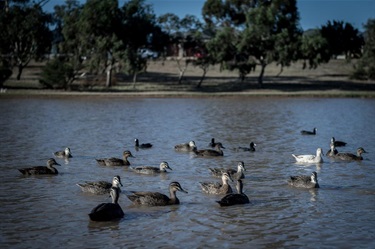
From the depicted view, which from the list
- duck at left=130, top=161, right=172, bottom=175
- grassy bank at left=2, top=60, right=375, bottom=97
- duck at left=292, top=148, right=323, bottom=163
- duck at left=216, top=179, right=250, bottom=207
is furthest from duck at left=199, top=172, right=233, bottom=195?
grassy bank at left=2, top=60, right=375, bottom=97

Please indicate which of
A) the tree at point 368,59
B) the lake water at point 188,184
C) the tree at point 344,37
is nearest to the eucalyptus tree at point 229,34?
the tree at point 368,59

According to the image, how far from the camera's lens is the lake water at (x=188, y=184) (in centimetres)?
1146

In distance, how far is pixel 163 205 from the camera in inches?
547

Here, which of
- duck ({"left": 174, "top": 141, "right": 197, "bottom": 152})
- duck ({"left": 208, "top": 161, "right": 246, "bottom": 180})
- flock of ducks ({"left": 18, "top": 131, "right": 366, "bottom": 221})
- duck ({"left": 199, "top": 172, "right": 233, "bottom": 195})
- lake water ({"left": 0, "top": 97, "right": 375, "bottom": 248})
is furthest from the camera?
duck ({"left": 174, "top": 141, "right": 197, "bottom": 152})

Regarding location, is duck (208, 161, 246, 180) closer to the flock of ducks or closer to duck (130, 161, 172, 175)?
the flock of ducks

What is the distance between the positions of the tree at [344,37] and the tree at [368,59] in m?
30.8

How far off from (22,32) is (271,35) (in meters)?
25.7

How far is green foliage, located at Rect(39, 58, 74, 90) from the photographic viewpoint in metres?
56.5

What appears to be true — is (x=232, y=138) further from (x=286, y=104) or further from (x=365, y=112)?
(x=286, y=104)

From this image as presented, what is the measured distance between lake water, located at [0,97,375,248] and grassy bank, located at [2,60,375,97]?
761 inches

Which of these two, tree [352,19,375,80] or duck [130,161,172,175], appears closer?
duck [130,161,172,175]

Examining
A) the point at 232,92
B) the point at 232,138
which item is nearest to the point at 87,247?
the point at 232,138

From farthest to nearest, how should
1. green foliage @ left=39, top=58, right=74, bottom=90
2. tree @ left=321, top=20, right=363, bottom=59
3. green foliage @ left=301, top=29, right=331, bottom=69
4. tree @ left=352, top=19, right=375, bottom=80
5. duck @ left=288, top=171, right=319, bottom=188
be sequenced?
tree @ left=321, top=20, right=363, bottom=59 < tree @ left=352, top=19, right=375, bottom=80 < green foliage @ left=301, top=29, right=331, bottom=69 < green foliage @ left=39, top=58, right=74, bottom=90 < duck @ left=288, top=171, right=319, bottom=188

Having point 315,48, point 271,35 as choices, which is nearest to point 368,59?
point 315,48
